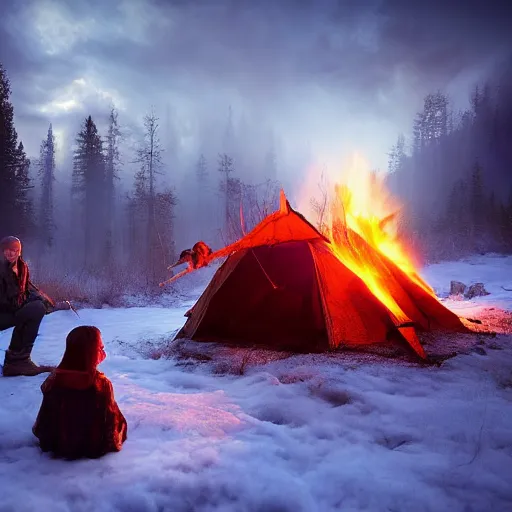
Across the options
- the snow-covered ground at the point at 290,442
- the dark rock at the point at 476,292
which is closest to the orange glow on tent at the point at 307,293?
the snow-covered ground at the point at 290,442

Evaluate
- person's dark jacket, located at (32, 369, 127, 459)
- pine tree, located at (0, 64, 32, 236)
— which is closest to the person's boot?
person's dark jacket, located at (32, 369, 127, 459)

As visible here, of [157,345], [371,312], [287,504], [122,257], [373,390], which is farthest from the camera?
[122,257]

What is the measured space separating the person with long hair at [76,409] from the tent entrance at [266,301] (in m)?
3.43

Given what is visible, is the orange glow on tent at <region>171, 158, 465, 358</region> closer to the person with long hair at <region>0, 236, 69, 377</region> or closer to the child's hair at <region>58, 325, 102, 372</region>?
the person with long hair at <region>0, 236, 69, 377</region>

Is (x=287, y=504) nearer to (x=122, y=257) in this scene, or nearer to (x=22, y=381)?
(x=22, y=381)

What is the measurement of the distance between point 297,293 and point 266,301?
563 mm

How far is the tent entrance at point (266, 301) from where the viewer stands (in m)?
5.87

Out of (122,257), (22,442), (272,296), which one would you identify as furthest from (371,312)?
(122,257)

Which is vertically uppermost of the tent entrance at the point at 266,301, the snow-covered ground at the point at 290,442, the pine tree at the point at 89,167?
the pine tree at the point at 89,167

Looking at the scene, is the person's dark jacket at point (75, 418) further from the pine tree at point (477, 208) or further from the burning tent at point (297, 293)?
the pine tree at point (477, 208)

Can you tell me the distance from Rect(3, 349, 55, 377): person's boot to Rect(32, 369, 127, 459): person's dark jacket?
207cm

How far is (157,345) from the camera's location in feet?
19.3

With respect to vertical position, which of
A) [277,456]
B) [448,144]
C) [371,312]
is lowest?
[277,456]

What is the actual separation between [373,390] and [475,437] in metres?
1.05
